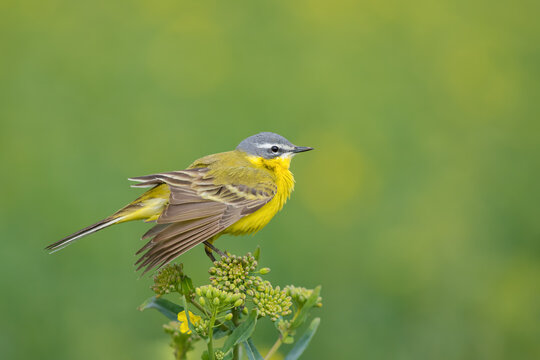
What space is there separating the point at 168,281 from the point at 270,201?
1.63 metres

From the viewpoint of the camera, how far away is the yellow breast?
4527mm

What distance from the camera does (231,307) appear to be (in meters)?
2.98

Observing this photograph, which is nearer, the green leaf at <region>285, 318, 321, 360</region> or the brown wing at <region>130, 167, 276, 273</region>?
the green leaf at <region>285, 318, 321, 360</region>

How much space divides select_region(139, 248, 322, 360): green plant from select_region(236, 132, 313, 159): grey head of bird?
1.92 meters

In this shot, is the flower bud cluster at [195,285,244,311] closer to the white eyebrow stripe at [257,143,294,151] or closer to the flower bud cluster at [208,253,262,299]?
the flower bud cluster at [208,253,262,299]

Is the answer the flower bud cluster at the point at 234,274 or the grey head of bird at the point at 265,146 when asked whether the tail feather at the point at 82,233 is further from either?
the grey head of bird at the point at 265,146

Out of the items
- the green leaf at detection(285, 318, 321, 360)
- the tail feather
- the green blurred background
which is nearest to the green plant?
the green leaf at detection(285, 318, 321, 360)

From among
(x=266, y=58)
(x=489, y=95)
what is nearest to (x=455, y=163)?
(x=489, y=95)

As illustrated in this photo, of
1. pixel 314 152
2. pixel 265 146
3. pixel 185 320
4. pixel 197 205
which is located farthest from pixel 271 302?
pixel 314 152

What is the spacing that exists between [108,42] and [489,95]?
18.2 feet

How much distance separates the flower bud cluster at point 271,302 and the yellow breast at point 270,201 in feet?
4.44

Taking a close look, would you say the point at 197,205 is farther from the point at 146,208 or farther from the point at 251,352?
the point at 251,352

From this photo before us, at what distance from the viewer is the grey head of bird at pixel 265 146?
515 cm

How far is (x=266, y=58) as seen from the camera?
995cm
